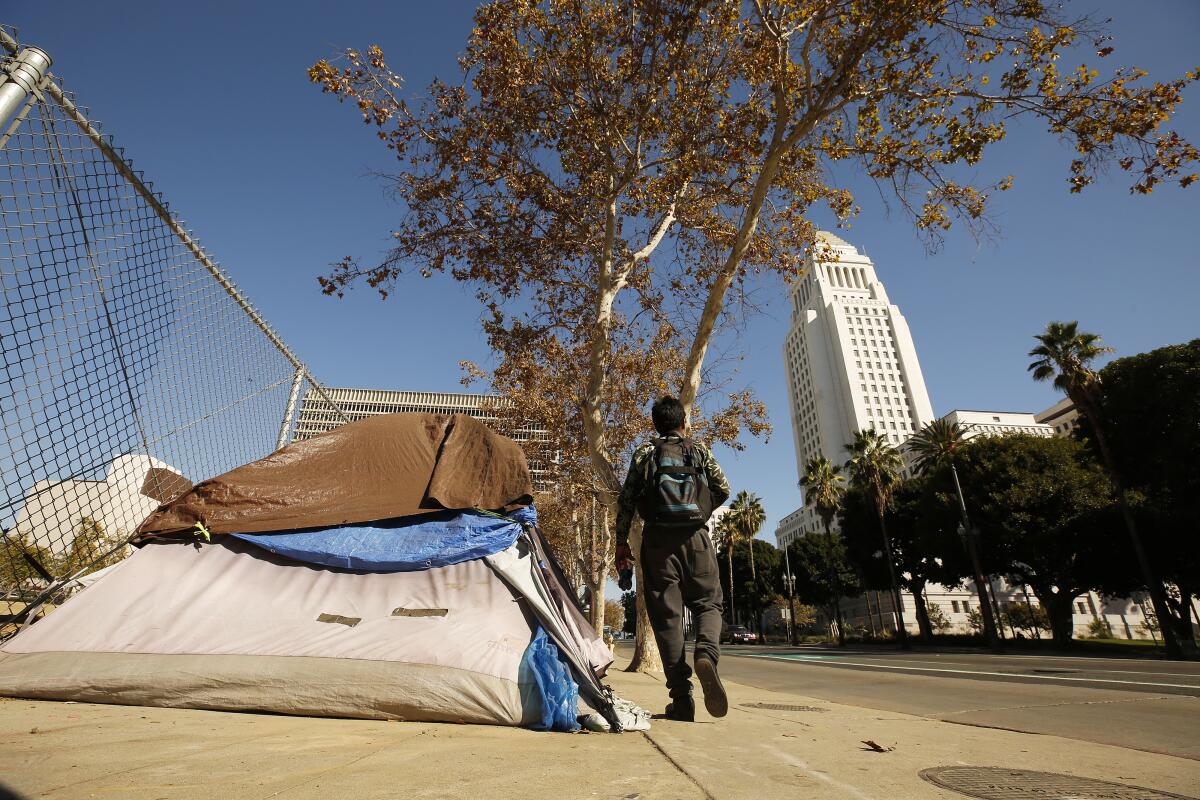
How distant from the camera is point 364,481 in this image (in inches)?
185

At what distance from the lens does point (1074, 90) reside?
6621mm

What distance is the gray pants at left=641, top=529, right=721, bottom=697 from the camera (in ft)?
10.9

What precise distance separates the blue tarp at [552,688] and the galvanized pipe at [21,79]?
429cm

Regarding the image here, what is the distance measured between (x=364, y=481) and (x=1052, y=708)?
676 centimetres

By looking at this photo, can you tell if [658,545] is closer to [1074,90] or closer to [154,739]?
[154,739]

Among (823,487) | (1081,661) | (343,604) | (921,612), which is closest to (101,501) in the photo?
(343,604)

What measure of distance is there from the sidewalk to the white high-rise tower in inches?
3772

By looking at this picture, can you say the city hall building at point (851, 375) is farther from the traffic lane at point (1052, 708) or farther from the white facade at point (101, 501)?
the white facade at point (101, 501)

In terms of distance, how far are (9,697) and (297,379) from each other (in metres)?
4.75

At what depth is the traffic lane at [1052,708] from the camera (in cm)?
378

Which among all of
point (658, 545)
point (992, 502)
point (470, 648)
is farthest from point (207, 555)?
point (992, 502)

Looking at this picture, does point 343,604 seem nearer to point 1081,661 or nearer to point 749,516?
point 1081,661

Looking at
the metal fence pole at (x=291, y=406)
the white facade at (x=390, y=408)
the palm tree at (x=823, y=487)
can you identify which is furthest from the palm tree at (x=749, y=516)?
the metal fence pole at (x=291, y=406)

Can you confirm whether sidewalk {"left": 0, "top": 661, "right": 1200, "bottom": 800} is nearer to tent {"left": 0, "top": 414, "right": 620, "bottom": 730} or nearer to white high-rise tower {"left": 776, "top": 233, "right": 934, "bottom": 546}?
tent {"left": 0, "top": 414, "right": 620, "bottom": 730}
